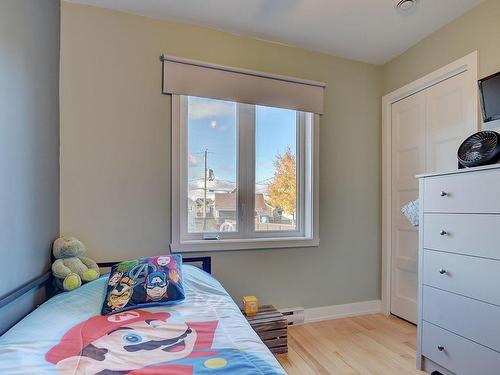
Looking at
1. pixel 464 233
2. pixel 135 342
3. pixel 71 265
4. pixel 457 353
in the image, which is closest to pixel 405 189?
pixel 464 233

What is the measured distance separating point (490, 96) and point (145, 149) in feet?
7.55

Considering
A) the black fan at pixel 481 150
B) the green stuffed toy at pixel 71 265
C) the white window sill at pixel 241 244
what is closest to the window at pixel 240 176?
the white window sill at pixel 241 244

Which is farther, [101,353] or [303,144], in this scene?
[303,144]

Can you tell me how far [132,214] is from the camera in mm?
2070

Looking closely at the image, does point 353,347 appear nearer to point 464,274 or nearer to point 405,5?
point 464,274

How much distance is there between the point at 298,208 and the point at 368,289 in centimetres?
104

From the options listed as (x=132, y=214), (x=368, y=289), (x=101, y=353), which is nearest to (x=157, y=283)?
(x=101, y=353)

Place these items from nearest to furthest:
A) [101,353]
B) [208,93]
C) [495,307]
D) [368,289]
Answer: [101,353], [495,307], [208,93], [368,289]

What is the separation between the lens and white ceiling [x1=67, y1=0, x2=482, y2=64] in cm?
198

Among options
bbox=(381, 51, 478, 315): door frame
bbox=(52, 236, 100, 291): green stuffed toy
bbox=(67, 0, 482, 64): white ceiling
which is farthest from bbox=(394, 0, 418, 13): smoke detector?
bbox=(52, 236, 100, 291): green stuffed toy

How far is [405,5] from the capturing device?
1955 millimetres

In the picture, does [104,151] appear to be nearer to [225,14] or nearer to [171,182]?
[171,182]

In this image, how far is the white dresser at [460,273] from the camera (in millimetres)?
1438

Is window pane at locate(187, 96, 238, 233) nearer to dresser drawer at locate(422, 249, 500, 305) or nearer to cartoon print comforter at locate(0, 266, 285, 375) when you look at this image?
cartoon print comforter at locate(0, 266, 285, 375)
